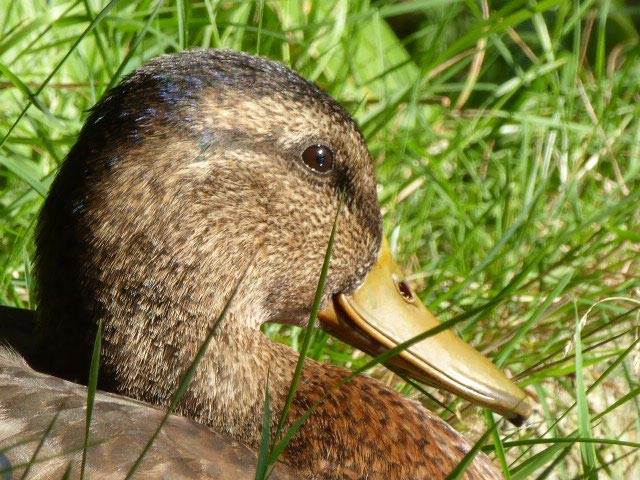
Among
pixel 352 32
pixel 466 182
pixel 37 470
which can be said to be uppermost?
pixel 352 32

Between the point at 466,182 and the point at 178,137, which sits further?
the point at 466,182

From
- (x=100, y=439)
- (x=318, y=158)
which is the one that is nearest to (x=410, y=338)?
(x=318, y=158)

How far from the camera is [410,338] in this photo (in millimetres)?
2350

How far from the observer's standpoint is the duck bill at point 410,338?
2.33 meters

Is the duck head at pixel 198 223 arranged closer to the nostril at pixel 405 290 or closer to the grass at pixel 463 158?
the nostril at pixel 405 290

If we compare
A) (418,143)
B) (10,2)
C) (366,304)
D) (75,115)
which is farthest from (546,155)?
(10,2)

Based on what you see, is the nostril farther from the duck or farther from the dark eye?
the dark eye

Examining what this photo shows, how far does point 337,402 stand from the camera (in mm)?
2223

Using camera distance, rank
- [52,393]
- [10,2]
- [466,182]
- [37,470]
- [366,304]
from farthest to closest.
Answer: [466,182] < [10,2] < [366,304] < [52,393] < [37,470]

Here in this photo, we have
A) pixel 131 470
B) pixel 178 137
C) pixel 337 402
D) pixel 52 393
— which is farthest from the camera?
pixel 337 402

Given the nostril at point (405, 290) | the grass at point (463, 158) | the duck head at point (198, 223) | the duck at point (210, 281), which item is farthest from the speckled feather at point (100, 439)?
the grass at point (463, 158)

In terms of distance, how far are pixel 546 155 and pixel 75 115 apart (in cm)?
148

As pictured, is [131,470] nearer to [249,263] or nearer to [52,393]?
[52,393]

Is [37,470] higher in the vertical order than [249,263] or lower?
lower
